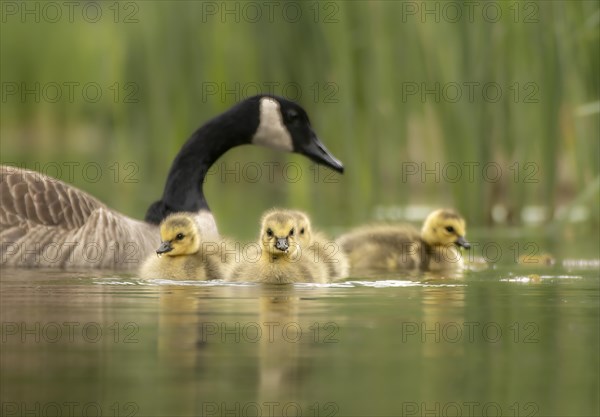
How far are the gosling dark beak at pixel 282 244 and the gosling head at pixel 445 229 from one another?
207cm

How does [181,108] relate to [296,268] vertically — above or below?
above

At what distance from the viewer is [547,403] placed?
14.6 ft

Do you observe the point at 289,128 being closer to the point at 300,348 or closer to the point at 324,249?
the point at 324,249

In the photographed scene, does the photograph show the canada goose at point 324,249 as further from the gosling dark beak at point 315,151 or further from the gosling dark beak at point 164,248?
the gosling dark beak at point 315,151

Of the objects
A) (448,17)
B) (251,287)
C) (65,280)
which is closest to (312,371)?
(251,287)

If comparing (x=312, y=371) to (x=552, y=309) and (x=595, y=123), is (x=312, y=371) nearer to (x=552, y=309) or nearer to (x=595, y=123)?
(x=552, y=309)

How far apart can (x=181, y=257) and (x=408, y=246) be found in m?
1.97

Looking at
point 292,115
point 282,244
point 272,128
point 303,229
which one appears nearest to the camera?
point 282,244

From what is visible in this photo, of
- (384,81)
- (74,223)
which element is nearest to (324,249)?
(74,223)

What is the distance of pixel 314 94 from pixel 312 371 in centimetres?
852

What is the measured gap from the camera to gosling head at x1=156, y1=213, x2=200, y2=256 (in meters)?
8.84

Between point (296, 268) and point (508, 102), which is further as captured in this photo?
point (508, 102)

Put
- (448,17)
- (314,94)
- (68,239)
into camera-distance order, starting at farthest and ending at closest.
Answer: (314,94) < (448,17) < (68,239)

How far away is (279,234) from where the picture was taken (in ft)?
27.2
